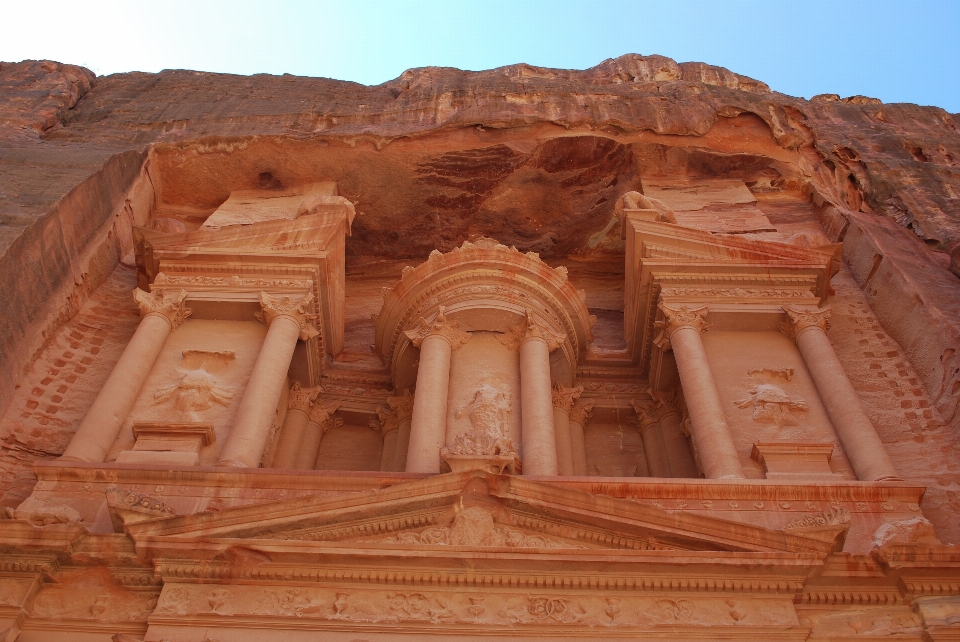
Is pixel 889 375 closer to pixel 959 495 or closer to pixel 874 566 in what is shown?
pixel 959 495

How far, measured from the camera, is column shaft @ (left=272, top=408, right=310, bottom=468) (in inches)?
509

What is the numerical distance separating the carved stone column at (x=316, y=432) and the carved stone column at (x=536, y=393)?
9.37 ft

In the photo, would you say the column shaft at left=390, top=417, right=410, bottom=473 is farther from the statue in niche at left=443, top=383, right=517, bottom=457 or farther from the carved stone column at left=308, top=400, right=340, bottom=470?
the statue in niche at left=443, top=383, right=517, bottom=457

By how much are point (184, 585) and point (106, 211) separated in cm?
936

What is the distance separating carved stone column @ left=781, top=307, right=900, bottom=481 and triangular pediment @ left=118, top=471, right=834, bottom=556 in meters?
2.79

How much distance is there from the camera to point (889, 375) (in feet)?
43.3

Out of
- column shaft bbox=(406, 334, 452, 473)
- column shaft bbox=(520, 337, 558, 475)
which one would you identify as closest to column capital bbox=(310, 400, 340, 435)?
column shaft bbox=(406, 334, 452, 473)

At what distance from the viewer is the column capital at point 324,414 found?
1381cm

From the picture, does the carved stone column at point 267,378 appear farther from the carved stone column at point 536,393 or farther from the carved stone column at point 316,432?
the carved stone column at point 536,393

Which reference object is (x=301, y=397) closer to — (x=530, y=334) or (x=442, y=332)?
(x=442, y=332)

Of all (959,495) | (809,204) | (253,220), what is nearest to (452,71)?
(253,220)

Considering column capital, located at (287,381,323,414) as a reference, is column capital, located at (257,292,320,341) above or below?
above

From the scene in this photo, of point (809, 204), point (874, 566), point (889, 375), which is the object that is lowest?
point (874, 566)

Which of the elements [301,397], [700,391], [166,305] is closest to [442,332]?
[301,397]
